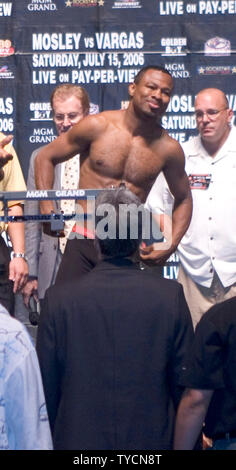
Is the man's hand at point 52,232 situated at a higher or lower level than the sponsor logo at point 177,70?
lower

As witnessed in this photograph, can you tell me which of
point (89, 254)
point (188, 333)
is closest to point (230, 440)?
point (188, 333)

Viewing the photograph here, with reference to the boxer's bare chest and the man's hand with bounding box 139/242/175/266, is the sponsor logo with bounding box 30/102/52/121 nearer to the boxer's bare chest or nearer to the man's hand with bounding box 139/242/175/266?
the boxer's bare chest

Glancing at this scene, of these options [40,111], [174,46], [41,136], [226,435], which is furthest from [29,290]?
[226,435]

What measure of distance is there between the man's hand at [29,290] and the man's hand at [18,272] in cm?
41

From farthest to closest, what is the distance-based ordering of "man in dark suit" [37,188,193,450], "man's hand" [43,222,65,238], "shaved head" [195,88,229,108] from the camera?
"shaved head" [195,88,229,108] < "man's hand" [43,222,65,238] < "man in dark suit" [37,188,193,450]

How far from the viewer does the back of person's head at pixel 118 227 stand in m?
3.14

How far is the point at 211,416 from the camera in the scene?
316 centimetres

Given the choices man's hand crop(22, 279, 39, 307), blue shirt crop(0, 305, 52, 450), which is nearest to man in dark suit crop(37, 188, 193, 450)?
blue shirt crop(0, 305, 52, 450)

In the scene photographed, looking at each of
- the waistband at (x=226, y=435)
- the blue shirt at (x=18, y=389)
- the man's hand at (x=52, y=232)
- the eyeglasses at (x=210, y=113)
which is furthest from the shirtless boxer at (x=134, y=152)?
Result: the blue shirt at (x=18, y=389)

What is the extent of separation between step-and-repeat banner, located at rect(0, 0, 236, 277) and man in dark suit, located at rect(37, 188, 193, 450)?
2890mm

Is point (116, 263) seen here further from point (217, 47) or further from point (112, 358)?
point (217, 47)

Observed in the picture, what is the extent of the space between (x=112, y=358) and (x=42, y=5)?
335 centimetres

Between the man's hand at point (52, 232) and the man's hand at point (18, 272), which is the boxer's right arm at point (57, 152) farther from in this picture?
the man's hand at point (18, 272)

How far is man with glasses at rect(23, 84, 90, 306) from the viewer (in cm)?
536
